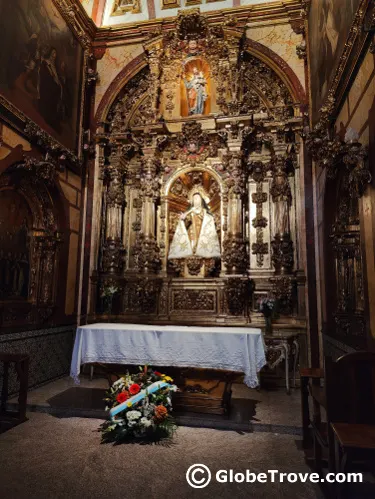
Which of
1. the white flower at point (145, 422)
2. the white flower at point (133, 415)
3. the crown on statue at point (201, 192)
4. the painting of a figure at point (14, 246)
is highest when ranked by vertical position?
the crown on statue at point (201, 192)

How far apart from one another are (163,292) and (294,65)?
6556 mm

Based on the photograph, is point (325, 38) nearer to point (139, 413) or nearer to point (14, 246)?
point (14, 246)

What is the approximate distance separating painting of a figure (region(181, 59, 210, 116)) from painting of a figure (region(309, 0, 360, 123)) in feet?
9.39

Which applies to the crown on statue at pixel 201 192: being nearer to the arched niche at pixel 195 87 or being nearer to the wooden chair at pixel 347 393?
the arched niche at pixel 195 87

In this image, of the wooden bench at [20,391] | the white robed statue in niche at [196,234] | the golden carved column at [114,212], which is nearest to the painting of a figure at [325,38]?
the white robed statue in niche at [196,234]

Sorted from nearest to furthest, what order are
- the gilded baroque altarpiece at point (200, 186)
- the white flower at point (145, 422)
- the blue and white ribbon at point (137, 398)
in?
the white flower at point (145, 422), the blue and white ribbon at point (137, 398), the gilded baroque altarpiece at point (200, 186)

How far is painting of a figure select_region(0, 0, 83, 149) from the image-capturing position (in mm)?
6754

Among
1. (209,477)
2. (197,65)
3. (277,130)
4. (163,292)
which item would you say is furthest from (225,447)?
(197,65)

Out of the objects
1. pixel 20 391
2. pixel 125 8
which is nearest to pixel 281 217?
pixel 20 391

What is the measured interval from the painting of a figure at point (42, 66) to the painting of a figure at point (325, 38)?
567cm

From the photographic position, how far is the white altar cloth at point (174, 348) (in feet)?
18.1

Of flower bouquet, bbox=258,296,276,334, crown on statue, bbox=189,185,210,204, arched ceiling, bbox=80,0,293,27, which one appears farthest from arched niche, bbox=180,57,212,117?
flower bouquet, bbox=258,296,276,334

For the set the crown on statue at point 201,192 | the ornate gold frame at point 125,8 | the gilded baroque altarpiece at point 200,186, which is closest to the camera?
the gilded baroque altarpiece at point 200,186

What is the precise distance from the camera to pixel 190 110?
1017cm
